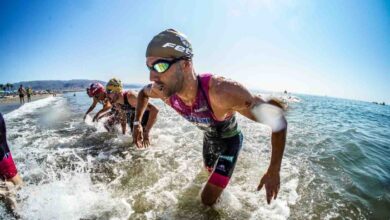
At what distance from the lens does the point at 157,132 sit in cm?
984

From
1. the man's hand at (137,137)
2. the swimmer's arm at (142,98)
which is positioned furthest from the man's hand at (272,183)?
the swimmer's arm at (142,98)

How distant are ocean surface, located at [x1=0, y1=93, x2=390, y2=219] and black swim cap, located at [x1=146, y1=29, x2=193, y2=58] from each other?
2.28 m

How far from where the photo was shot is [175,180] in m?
4.75

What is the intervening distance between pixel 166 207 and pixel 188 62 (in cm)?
223

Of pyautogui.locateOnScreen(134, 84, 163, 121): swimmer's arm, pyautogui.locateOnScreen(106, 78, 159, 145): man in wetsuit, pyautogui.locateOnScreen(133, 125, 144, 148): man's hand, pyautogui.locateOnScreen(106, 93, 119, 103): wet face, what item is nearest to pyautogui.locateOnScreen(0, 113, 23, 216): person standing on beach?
pyautogui.locateOnScreen(133, 125, 144, 148): man's hand

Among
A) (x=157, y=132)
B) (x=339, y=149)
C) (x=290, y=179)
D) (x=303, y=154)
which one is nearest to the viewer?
(x=290, y=179)

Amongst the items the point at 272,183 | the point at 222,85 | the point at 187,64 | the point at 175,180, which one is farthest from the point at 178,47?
the point at 175,180

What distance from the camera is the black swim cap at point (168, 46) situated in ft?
9.86

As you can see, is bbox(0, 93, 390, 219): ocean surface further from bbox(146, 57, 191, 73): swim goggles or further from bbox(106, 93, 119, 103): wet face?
bbox(146, 57, 191, 73): swim goggles

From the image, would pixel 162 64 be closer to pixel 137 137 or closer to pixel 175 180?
pixel 137 137

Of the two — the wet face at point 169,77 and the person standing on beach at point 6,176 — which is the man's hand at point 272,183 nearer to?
the wet face at point 169,77

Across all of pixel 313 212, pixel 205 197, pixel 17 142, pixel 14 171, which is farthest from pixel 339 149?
pixel 17 142

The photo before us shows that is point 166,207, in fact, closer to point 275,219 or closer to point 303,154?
point 275,219

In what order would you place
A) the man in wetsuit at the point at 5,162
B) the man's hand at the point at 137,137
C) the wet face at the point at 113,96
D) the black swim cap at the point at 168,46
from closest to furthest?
1. the black swim cap at the point at 168,46
2. the man in wetsuit at the point at 5,162
3. the man's hand at the point at 137,137
4. the wet face at the point at 113,96
